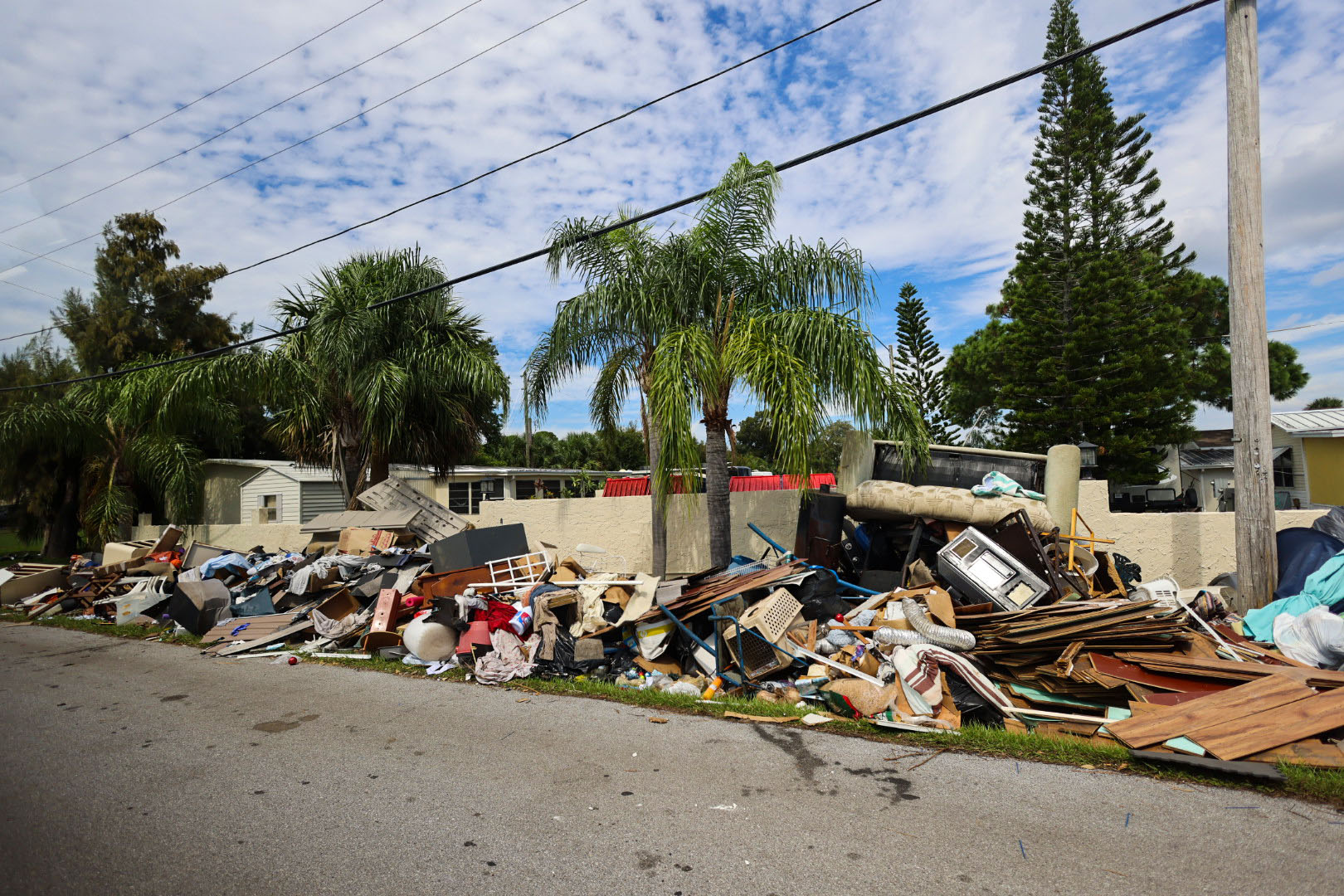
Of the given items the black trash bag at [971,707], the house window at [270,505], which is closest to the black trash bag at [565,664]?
the black trash bag at [971,707]

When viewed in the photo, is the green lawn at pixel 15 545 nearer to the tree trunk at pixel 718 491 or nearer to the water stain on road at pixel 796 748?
the tree trunk at pixel 718 491

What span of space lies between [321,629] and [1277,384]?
3780 cm

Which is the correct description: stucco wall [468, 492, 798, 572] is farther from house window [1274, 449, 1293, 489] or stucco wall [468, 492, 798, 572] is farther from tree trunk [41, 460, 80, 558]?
house window [1274, 449, 1293, 489]

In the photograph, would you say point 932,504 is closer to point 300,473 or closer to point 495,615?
point 495,615

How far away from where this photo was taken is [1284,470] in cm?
2538

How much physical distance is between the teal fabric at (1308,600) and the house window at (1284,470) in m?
23.1

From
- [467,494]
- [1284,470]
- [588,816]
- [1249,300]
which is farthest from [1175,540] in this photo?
[1284,470]

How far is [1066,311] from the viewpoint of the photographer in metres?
23.2

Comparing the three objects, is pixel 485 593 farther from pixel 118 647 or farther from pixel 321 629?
pixel 118 647

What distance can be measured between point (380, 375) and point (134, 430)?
9464mm

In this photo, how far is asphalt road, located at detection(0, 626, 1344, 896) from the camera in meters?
3.21

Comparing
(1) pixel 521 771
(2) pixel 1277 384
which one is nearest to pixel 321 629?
(1) pixel 521 771

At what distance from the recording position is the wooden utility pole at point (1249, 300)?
687cm

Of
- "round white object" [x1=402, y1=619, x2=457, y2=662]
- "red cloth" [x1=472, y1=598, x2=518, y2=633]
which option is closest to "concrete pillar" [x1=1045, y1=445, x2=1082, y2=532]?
"red cloth" [x1=472, y1=598, x2=518, y2=633]
